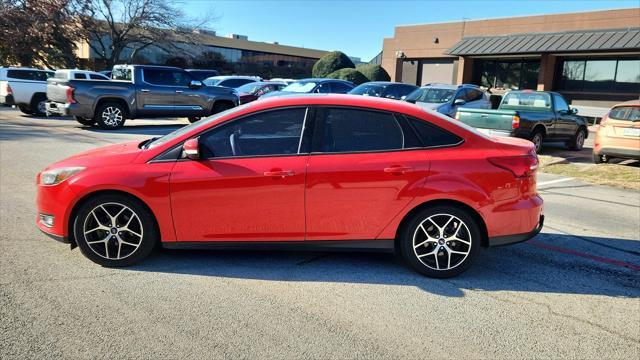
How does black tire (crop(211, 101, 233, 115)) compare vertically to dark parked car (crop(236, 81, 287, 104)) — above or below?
below

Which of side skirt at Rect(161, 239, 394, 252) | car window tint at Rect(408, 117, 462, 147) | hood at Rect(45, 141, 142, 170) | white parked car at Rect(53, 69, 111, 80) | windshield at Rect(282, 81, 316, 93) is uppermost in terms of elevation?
white parked car at Rect(53, 69, 111, 80)

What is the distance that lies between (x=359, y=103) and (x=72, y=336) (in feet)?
9.55

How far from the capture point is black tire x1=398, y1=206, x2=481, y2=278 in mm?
4406

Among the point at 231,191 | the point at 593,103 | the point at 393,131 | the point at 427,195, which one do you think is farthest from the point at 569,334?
the point at 593,103

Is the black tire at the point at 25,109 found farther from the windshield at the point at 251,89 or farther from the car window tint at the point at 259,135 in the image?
the car window tint at the point at 259,135

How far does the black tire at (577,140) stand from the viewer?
48.8ft

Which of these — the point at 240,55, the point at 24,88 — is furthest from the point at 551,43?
the point at 240,55

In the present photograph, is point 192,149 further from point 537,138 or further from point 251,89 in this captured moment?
point 251,89

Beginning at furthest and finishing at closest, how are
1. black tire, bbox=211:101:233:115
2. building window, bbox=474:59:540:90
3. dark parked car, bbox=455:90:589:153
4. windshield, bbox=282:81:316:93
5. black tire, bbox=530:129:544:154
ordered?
building window, bbox=474:59:540:90 → windshield, bbox=282:81:316:93 → black tire, bbox=211:101:233:115 → black tire, bbox=530:129:544:154 → dark parked car, bbox=455:90:589:153

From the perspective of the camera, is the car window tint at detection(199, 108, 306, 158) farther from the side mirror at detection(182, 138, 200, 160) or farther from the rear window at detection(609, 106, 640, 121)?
the rear window at detection(609, 106, 640, 121)

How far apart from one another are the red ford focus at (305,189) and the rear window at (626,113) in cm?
829

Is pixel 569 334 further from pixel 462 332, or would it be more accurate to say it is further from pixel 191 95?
pixel 191 95

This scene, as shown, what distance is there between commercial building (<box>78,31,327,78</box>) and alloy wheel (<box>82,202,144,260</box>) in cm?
3475

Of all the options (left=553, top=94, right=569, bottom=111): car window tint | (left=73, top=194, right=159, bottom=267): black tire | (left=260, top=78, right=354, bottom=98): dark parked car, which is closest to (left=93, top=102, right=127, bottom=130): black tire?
(left=260, top=78, right=354, bottom=98): dark parked car
